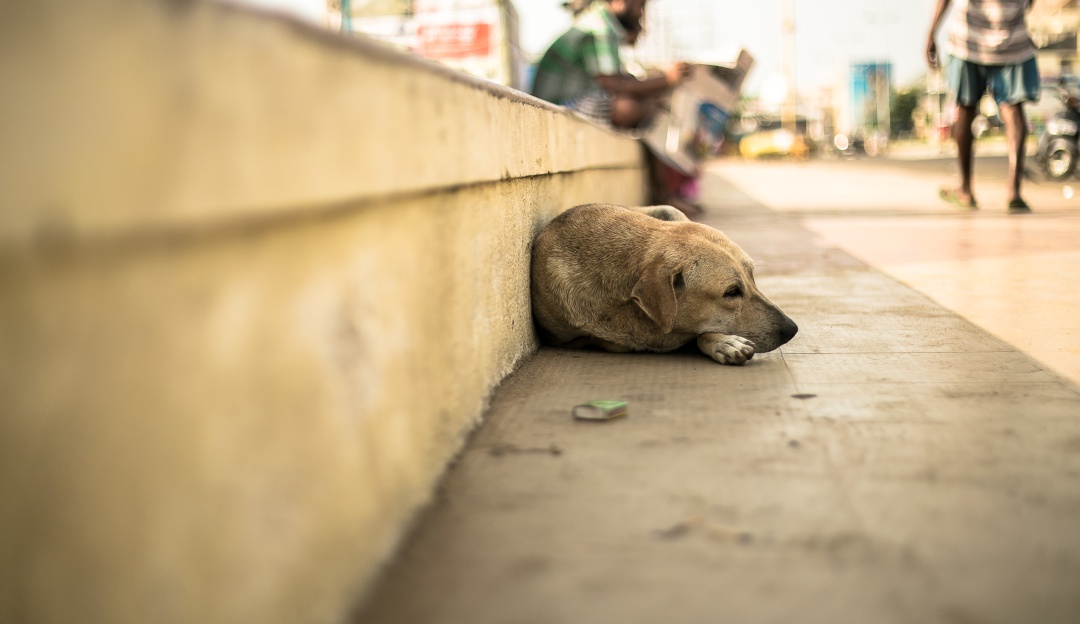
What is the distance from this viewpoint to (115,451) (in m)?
1.06

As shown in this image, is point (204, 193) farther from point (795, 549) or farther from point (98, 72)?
point (795, 549)

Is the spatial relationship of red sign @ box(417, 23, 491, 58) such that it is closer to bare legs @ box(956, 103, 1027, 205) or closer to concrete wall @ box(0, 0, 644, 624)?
bare legs @ box(956, 103, 1027, 205)

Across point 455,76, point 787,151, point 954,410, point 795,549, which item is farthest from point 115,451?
point 787,151

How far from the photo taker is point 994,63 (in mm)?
7809

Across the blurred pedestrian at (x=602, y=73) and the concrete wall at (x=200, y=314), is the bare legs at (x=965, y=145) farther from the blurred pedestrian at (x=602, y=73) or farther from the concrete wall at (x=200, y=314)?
the concrete wall at (x=200, y=314)

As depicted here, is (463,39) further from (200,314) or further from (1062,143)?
(1062,143)

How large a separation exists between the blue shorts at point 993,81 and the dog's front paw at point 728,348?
19.1 feet

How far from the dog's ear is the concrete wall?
1617mm

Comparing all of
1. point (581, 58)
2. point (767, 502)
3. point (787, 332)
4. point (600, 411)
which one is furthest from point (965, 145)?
point (767, 502)

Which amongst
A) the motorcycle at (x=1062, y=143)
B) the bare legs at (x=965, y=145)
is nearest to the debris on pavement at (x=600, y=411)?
the bare legs at (x=965, y=145)

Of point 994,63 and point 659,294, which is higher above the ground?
point 994,63

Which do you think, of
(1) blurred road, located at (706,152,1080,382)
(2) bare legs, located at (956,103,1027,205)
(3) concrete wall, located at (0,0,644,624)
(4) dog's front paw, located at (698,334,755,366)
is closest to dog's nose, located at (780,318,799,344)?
(4) dog's front paw, located at (698,334,755,366)

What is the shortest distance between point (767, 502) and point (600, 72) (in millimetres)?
6759

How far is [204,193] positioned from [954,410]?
6.98 ft
